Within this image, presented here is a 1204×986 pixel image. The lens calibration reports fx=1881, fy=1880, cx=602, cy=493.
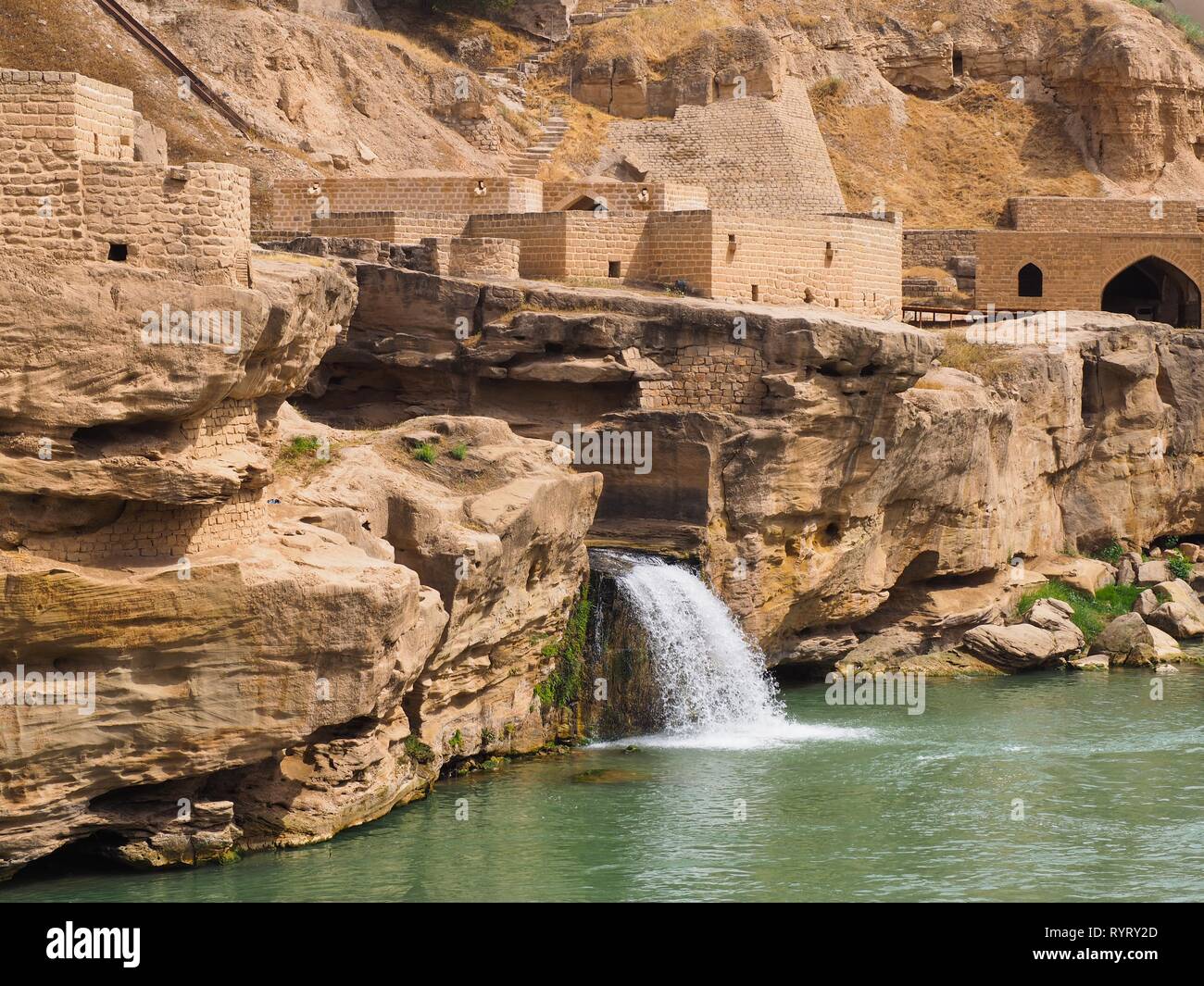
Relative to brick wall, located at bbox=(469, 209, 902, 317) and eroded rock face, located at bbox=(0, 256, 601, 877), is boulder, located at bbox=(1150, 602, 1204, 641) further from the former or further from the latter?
eroded rock face, located at bbox=(0, 256, 601, 877)

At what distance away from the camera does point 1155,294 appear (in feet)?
153

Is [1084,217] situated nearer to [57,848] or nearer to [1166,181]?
[1166,181]

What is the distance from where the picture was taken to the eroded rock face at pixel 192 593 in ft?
54.7

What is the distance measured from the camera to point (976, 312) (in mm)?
40938

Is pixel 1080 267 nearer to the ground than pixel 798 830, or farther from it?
farther from it

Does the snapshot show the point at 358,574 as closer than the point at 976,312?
Yes

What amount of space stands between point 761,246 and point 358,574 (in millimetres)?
13505

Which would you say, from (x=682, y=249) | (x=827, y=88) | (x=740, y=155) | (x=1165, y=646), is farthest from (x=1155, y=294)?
(x=682, y=249)

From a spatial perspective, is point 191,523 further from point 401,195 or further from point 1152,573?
point 1152,573

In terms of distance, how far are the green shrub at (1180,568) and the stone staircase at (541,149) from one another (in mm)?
16875

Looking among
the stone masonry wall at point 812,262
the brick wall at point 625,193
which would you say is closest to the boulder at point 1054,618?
the stone masonry wall at point 812,262

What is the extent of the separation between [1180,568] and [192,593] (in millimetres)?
22857

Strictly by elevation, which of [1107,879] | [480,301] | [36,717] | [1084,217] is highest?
[1084,217]

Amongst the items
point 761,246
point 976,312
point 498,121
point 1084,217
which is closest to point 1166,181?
point 1084,217
